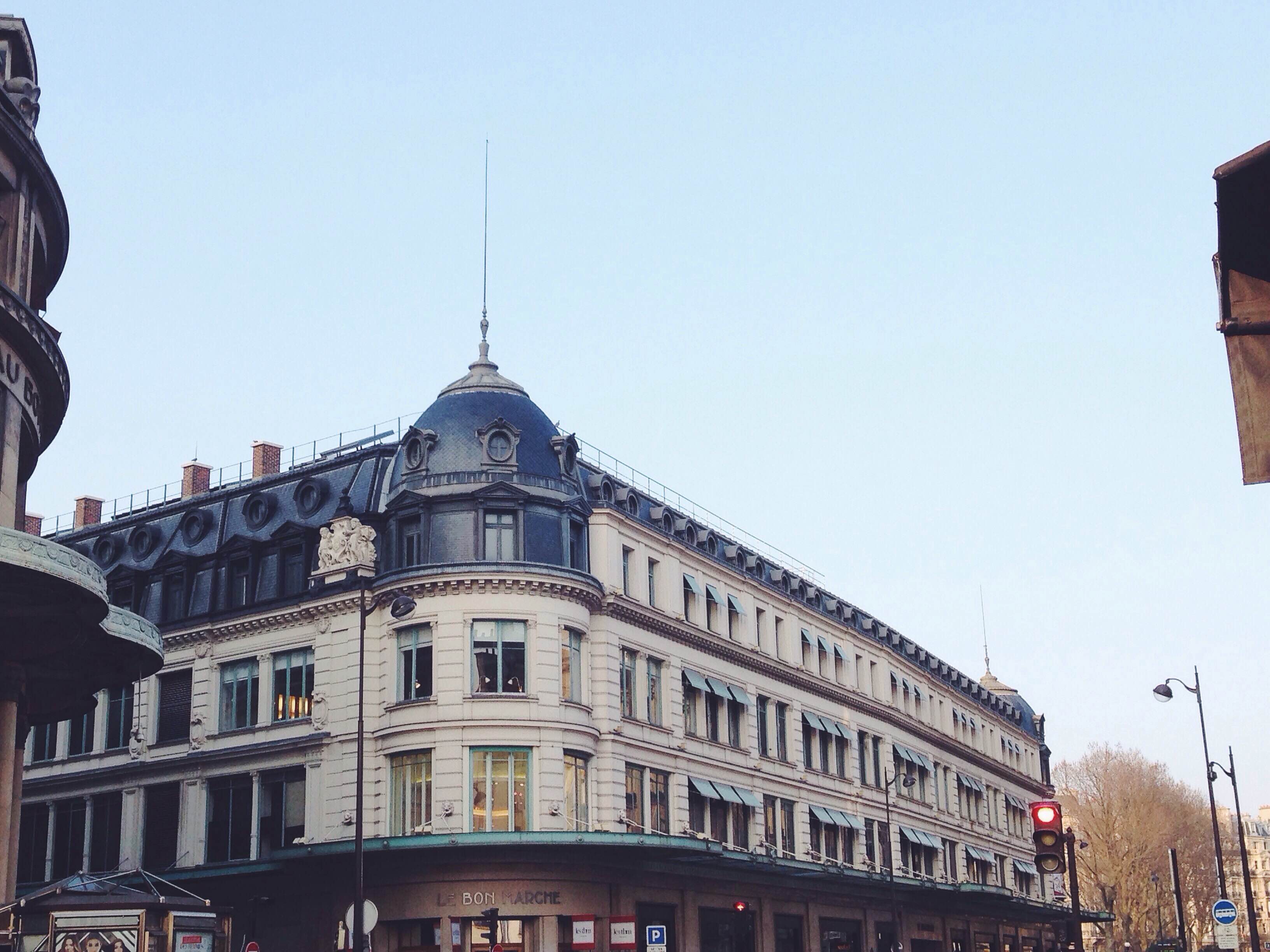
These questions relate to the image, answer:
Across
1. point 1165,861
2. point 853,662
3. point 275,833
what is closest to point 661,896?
point 275,833

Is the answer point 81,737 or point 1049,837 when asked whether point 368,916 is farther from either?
point 1049,837

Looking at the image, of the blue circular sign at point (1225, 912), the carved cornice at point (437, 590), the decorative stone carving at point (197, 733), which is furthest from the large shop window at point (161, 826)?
the blue circular sign at point (1225, 912)

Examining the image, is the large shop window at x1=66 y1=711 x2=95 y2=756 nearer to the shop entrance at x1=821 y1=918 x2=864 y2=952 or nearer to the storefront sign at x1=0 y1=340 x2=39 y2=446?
the storefront sign at x1=0 y1=340 x2=39 y2=446

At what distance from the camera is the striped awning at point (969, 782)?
84625 mm

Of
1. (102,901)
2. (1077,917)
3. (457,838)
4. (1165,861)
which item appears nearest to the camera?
(1077,917)

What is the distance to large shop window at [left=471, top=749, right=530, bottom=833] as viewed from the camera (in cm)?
4591

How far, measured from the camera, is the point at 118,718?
184ft

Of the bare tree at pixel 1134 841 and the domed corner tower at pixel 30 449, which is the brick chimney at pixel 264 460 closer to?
the domed corner tower at pixel 30 449

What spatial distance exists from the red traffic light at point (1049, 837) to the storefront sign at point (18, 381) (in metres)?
22.2

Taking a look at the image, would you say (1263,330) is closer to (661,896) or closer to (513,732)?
(513,732)

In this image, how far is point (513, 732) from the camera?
46.9m

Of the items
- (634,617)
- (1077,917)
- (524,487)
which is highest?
(524,487)

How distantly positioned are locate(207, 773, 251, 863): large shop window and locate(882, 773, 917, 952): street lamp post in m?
24.4

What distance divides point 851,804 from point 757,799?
1030cm
